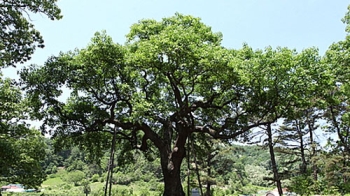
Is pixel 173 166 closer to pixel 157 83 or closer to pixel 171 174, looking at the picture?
pixel 171 174

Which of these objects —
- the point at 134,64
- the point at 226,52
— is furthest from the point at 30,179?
the point at 226,52

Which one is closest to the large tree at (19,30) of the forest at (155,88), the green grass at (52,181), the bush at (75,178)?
the forest at (155,88)

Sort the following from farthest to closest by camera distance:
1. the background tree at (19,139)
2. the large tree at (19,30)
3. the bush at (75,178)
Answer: the bush at (75,178) < the background tree at (19,139) < the large tree at (19,30)

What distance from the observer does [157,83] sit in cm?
1152

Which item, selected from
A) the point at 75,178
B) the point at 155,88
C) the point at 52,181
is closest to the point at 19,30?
the point at 155,88

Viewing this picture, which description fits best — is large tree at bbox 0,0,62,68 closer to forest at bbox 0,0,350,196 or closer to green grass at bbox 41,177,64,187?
forest at bbox 0,0,350,196

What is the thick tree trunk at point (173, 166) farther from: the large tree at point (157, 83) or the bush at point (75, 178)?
the bush at point (75, 178)

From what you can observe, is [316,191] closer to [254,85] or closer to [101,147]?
[254,85]

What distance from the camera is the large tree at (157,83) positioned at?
9039mm

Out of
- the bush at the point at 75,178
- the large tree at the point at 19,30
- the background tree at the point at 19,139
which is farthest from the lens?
the bush at the point at 75,178

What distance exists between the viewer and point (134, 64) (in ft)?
31.7

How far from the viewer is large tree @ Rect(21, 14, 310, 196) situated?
904cm

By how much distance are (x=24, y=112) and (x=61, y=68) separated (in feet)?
15.0

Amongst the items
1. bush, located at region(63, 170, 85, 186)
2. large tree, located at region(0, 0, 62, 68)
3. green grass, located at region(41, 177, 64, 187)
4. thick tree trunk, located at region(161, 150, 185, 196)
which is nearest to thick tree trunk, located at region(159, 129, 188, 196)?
thick tree trunk, located at region(161, 150, 185, 196)
